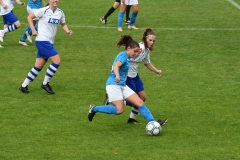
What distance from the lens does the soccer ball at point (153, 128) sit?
11.2m

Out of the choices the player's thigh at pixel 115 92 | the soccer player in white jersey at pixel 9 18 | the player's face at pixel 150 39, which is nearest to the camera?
the player's thigh at pixel 115 92

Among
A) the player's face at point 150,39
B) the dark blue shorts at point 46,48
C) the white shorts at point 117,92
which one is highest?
the player's face at point 150,39

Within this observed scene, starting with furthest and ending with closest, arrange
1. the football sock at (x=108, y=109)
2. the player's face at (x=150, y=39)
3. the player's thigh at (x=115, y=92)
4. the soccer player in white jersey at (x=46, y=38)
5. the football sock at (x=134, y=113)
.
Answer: the soccer player in white jersey at (x=46, y=38), the football sock at (x=134, y=113), the player's face at (x=150, y=39), the football sock at (x=108, y=109), the player's thigh at (x=115, y=92)

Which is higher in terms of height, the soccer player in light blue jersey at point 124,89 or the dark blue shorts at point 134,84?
the soccer player in light blue jersey at point 124,89

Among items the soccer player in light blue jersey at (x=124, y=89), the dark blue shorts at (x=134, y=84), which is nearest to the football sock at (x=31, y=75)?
the dark blue shorts at (x=134, y=84)

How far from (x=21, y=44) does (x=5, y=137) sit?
8599mm

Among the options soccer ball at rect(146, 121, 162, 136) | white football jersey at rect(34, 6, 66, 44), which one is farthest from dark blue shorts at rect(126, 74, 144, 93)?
white football jersey at rect(34, 6, 66, 44)

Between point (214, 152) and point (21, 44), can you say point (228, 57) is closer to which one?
A: point (21, 44)

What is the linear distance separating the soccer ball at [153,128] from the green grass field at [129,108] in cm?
11

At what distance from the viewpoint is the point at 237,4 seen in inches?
1027

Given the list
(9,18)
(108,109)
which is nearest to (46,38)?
(108,109)

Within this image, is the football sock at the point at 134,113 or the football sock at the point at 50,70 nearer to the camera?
the football sock at the point at 134,113

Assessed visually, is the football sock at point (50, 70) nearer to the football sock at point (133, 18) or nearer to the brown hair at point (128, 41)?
the brown hair at point (128, 41)

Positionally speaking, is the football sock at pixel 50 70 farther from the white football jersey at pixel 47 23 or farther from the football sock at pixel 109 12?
the football sock at pixel 109 12
